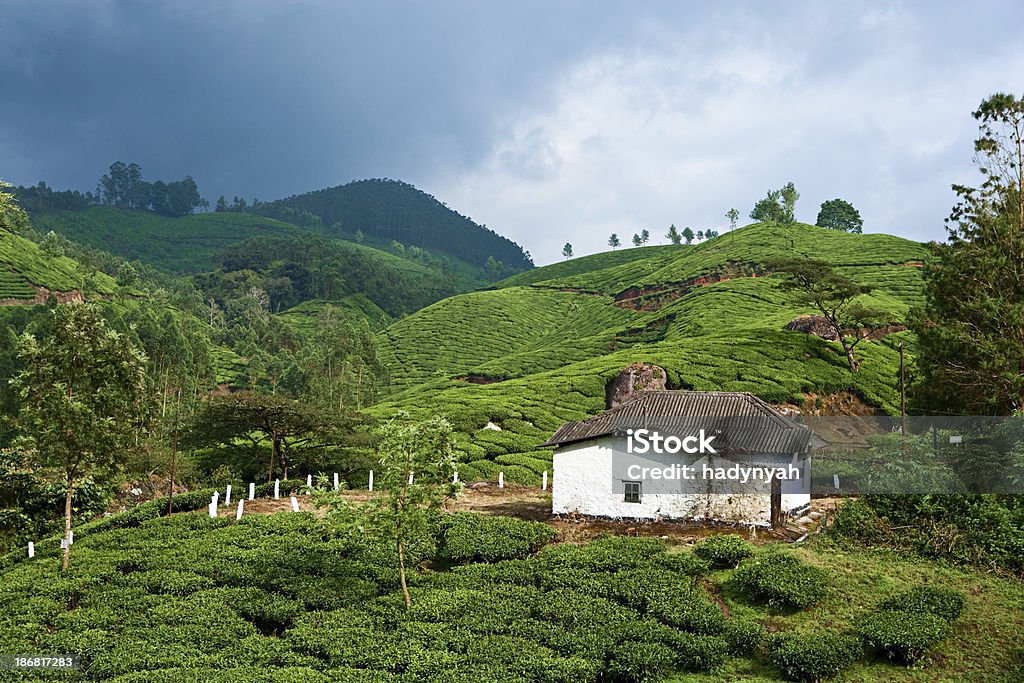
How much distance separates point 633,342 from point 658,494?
3159 inches

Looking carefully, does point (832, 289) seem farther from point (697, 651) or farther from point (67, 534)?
point (67, 534)

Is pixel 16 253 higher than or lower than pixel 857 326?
higher

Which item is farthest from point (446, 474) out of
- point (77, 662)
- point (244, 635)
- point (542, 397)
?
point (542, 397)

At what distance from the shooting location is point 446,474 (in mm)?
21562

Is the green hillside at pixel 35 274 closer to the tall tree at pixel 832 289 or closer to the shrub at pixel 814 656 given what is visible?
the tall tree at pixel 832 289

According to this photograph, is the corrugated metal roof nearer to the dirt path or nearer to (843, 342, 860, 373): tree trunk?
the dirt path

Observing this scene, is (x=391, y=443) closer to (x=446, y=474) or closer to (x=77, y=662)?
(x=446, y=474)

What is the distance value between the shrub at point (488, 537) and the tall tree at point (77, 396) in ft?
40.8

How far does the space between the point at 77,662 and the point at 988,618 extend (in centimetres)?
2403

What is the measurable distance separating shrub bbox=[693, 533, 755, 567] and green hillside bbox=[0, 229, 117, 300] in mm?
109864

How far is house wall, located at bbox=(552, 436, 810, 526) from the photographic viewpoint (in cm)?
2875

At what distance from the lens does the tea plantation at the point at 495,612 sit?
1794 centimetres

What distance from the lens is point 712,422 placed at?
31.4 m

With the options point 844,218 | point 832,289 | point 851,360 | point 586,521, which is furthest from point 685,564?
point 844,218
